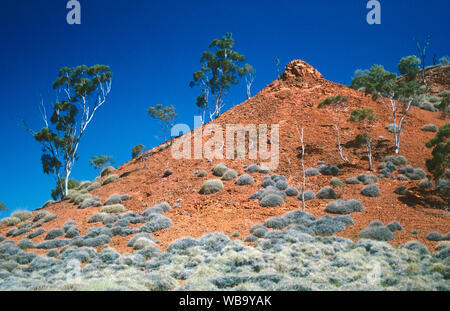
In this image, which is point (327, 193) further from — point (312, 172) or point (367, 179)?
point (312, 172)

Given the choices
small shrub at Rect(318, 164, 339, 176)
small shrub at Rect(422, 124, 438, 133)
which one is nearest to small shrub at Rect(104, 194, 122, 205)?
small shrub at Rect(318, 164, 339, 176)

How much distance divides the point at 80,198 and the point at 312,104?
2280 cm

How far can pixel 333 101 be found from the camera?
1120 inches

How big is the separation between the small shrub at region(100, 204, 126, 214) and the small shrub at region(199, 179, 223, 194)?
17.4 feet

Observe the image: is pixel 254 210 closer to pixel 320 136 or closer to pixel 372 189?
pixel 372 189

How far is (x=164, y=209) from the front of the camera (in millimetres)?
18500

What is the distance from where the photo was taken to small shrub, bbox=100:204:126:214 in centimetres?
1961

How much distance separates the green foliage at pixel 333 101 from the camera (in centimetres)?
2775

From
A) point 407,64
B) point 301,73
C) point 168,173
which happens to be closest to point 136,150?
point 168,173

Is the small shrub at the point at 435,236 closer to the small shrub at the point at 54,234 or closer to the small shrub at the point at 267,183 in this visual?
the small shrub at the point at 267,183

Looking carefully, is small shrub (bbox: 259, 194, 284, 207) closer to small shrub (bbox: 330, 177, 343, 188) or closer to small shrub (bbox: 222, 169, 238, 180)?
small shrub (bbox: 330, 177, 343, 188)

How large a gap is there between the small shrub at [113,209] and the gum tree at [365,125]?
16.9 metres

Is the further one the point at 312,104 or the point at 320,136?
the point at 312,104
